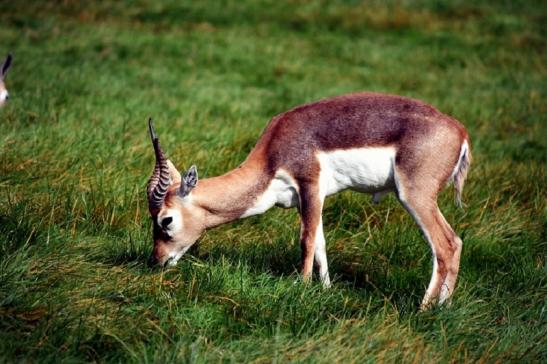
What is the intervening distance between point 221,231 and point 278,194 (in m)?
0.85

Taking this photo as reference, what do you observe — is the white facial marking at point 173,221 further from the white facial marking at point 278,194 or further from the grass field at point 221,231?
the white facial marking at point 278,194

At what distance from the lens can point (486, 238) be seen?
5.76 m

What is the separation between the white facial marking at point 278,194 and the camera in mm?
5059

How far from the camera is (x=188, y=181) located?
15.8 feet

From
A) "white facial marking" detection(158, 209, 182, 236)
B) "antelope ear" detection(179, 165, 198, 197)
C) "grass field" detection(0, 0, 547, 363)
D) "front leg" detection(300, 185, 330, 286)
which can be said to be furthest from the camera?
"front leg" detection(300, 185, 330, 286)

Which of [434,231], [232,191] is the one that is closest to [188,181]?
[232,191]

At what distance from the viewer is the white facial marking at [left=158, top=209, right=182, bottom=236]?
4.88 meters

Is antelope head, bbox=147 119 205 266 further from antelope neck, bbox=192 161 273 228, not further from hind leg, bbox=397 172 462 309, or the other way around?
hind leg, bbox=397 172 462 309

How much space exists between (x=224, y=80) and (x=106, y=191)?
5.11 m

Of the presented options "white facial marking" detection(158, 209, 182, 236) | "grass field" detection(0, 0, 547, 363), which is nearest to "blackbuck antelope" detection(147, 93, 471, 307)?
"white facial marking" detection(158, 209, 182, 236)

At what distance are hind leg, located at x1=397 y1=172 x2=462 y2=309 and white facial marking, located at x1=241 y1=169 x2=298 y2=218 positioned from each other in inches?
27.5

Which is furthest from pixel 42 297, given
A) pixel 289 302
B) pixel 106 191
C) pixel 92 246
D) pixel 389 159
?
pixel 389 159

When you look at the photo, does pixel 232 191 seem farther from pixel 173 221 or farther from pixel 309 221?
pixel 309 221

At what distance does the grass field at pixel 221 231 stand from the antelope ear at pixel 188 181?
1.46ft
